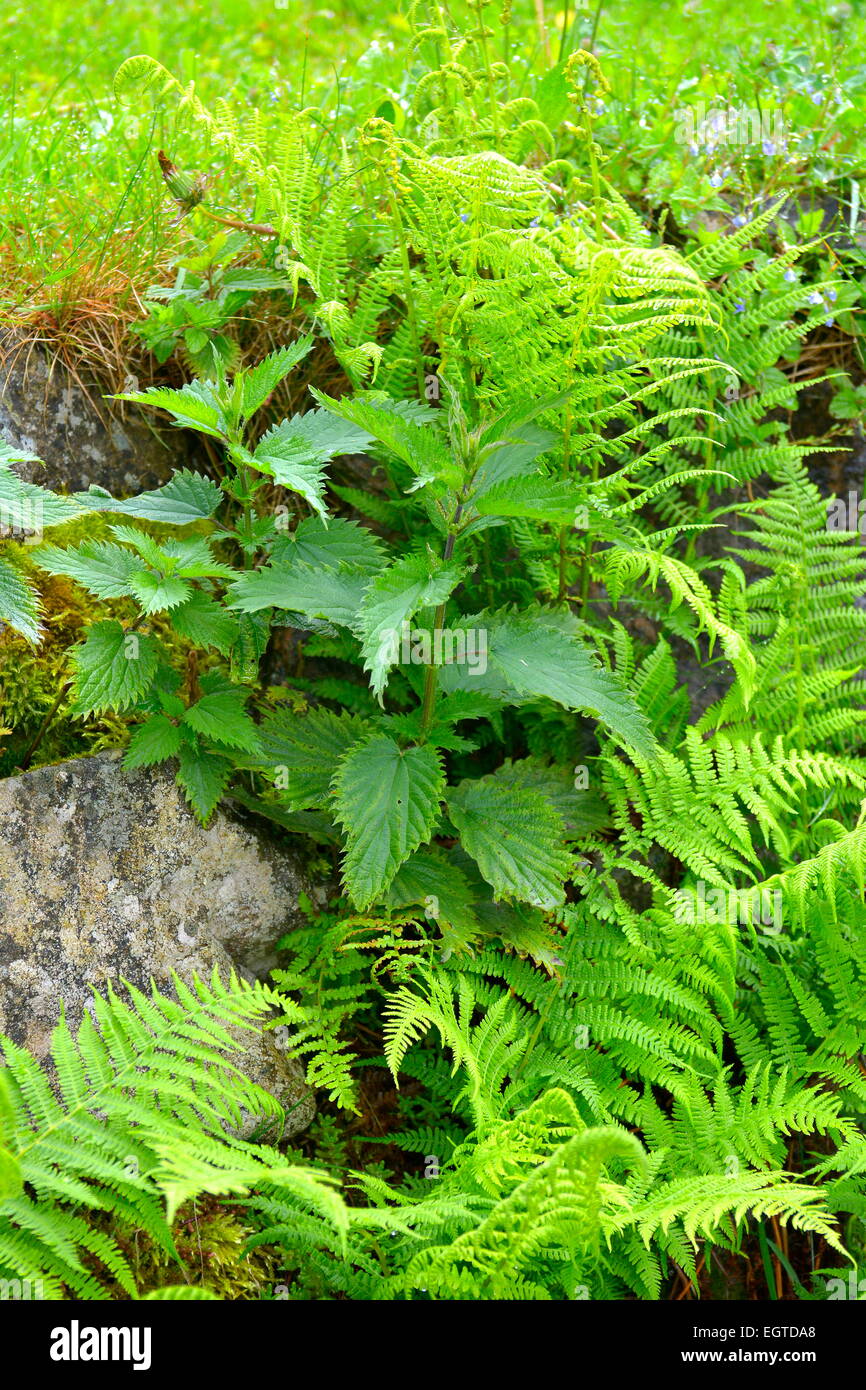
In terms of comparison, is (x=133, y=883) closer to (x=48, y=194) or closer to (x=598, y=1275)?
(x=598, y=1275)

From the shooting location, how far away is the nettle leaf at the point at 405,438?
7.65ft

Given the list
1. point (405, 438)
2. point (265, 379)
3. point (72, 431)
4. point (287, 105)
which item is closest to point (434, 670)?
point (405, 438)

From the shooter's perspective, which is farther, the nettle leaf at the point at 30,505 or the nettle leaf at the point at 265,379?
the nettle leaf at the point at 265,379

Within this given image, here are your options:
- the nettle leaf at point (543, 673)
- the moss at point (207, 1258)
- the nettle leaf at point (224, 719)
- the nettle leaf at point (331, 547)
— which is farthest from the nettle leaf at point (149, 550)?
the moss at point (207, 1258)

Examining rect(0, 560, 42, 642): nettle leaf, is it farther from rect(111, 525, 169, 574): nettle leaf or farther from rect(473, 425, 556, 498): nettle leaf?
rect(473, 425, 556, 498): nettle leaf

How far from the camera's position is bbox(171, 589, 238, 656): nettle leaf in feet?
8.63

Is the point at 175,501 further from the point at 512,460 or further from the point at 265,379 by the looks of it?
the point at 512,460

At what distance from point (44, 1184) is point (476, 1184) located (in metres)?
0.92

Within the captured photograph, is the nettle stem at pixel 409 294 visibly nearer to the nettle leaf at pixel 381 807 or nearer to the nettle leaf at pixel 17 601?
the nettle leaf at pixel 381 807

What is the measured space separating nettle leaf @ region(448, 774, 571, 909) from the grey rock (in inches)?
53.5

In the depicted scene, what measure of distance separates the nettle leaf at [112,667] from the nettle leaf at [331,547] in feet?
1.30

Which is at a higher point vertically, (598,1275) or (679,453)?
(679,453)

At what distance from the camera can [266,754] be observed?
273 cm
